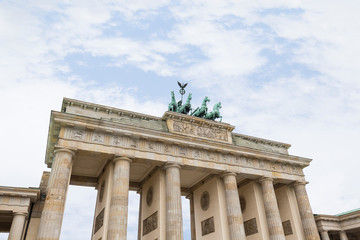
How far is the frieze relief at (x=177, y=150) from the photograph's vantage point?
19.4 meters

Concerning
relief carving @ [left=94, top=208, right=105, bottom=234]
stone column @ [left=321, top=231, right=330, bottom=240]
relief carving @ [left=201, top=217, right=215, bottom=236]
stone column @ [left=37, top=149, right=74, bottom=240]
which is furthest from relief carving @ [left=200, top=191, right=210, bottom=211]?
stone column @ [left=37, top=149, right=74, bottom=240]

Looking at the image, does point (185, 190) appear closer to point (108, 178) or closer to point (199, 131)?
point (199, 131)

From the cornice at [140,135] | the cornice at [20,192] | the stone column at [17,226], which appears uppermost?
the cornice at [140,135]

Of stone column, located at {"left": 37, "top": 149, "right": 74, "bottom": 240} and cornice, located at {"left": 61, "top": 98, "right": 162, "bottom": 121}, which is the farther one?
cornice, located at {"left": 61, "top": 98, "right": 162, "bottom": 121}

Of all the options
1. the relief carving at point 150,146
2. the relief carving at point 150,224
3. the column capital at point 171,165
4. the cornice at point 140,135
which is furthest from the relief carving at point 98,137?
the relief carving at point 150,224

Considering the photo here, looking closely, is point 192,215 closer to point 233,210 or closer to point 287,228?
point 233,210

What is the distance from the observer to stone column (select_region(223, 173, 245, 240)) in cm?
2088

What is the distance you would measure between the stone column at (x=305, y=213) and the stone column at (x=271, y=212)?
3.02 metres

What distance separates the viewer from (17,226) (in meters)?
15.2

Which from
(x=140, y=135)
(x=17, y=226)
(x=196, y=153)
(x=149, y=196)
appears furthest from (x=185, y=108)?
(x=17, y=226)

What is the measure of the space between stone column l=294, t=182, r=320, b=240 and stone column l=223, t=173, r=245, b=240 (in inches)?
270

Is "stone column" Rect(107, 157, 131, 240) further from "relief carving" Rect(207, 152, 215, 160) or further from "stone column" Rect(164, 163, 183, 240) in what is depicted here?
"relief carving" Rect(207, 152, 215, 160)

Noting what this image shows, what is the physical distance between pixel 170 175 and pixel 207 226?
6566 mm

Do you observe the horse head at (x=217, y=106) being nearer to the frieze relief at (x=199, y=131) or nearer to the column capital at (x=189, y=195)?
the frieze relief at (x=199, y=131)
